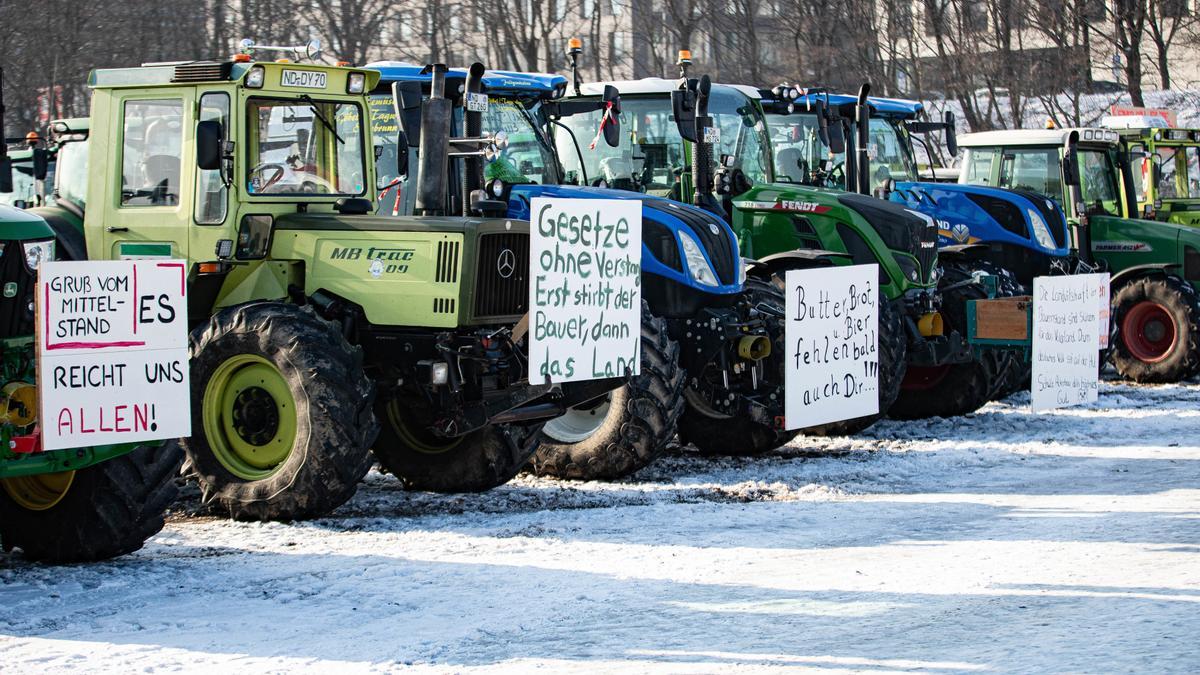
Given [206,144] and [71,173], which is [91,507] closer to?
[206,144]

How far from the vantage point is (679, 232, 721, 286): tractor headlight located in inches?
429

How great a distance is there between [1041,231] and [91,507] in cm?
1071

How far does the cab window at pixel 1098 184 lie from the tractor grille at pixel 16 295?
1274cm

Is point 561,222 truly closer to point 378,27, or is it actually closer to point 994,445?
point 994,445

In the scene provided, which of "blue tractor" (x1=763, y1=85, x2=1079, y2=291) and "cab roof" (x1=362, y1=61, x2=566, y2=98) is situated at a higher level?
"cab roof" (x1=362, y1=61, x2=566, y2=98)

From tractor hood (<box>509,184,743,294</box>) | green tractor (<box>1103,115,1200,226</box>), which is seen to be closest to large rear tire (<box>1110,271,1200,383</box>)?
green tractor (<box>1103,115,1200,226</box>)

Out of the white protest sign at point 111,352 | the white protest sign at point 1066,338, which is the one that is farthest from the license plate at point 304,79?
the white protest sign at point 1066,338

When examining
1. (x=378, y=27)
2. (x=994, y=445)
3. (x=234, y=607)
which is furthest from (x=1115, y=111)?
(x=234, y=607)

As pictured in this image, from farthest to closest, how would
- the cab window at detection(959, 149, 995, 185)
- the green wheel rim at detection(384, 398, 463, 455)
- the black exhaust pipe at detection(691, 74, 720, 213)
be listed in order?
the cab window at detection(959, 149, 995, 185)
the black exhaust pipe at detection(691, 74, 720, 213)
the green wheel rim at detection(384, 398, 463, 455)

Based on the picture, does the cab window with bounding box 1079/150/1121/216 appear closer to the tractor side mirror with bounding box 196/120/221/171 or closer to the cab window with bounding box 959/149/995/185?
the cab window with bounding box 959/149/995/185

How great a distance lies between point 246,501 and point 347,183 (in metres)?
2.00

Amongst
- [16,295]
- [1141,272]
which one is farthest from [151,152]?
[1141,272]

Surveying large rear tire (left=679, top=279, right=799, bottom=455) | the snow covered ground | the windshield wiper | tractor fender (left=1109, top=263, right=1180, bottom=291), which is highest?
the windshield wiper

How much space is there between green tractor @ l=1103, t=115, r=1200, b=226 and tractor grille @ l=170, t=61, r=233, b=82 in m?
11.6
